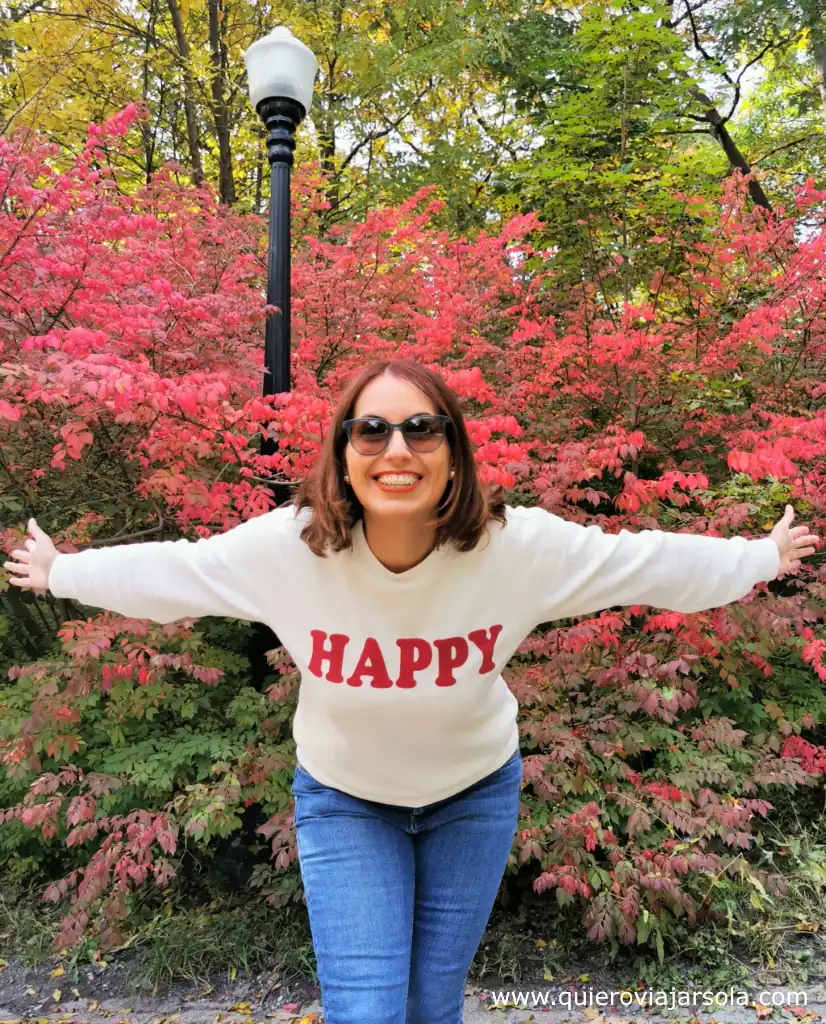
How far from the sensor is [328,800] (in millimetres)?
1615

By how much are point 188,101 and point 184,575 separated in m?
8.55

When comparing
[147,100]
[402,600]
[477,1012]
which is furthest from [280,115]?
[147,100]

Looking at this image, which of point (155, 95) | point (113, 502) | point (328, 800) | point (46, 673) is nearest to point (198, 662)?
point (46, 673)

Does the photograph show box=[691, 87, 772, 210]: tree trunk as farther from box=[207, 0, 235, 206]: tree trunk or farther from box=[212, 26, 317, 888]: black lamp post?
box=[212, 26, 317, 888]: black lamp post

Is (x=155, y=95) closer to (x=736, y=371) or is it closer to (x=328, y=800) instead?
(x=736, y=371)

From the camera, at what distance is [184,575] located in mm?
1549

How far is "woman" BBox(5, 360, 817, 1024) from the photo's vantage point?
151cm

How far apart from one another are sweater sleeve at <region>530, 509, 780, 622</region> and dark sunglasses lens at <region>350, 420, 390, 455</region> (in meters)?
0.42

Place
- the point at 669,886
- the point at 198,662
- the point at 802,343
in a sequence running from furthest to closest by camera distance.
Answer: the point at 802,343 < the point at 198,662 < the point at 669,886

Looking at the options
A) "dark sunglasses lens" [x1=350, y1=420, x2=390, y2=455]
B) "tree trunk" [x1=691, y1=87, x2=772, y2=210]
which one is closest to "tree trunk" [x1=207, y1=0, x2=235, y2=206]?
"tree trunk" [x1=691, y1=87, x2=772, y2=210]

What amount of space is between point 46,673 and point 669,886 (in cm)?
320

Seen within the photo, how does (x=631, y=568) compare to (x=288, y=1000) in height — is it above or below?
above

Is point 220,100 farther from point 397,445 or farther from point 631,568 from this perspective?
point 631,568

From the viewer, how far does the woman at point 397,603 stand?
1.51 metres
